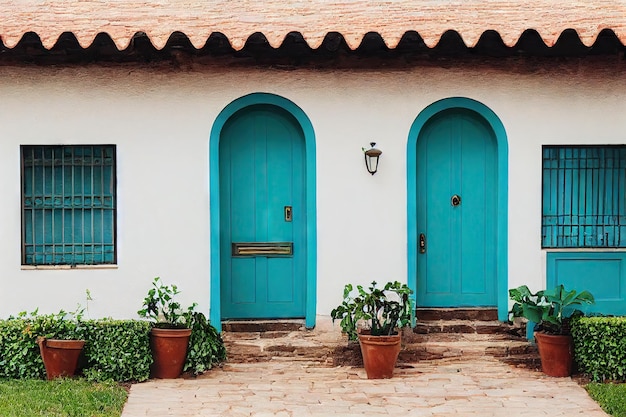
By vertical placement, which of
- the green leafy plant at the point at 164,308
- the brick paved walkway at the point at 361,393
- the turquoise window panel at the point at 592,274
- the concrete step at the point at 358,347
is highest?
the turquoise window panel at the point at 592,274

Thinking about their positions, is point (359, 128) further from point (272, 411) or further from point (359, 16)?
point (272, 411)

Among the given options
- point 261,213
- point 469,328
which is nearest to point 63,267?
point 261,213

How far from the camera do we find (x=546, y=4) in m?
9.34

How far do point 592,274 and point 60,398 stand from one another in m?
5.81

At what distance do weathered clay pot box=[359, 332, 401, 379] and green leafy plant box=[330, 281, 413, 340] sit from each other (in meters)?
0.15

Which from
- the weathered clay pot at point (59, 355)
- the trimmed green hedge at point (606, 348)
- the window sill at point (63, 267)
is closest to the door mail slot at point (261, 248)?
the window sill at point (63, 267)

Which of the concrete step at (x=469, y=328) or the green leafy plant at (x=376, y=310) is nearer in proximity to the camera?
the green leafy plant at (x=376, y=310)

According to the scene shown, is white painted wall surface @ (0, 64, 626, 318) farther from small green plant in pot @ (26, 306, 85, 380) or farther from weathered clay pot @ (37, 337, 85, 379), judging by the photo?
weathered clay pot @ (37, 337, 85, 379)

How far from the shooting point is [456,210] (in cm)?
989

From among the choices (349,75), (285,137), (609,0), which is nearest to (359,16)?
(349,75)

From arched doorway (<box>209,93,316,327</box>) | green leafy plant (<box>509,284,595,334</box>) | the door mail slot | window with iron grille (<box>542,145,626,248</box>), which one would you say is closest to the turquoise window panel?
window with iron grille (<box>542,145,626,248</box>)

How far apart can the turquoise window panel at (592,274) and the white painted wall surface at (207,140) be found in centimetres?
A: 19

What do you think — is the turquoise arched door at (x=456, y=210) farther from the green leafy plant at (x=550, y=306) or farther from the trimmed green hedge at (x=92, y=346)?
the trimmed green hedge at (x=92, y=346)

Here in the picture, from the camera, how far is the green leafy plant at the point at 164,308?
9.12 metres
